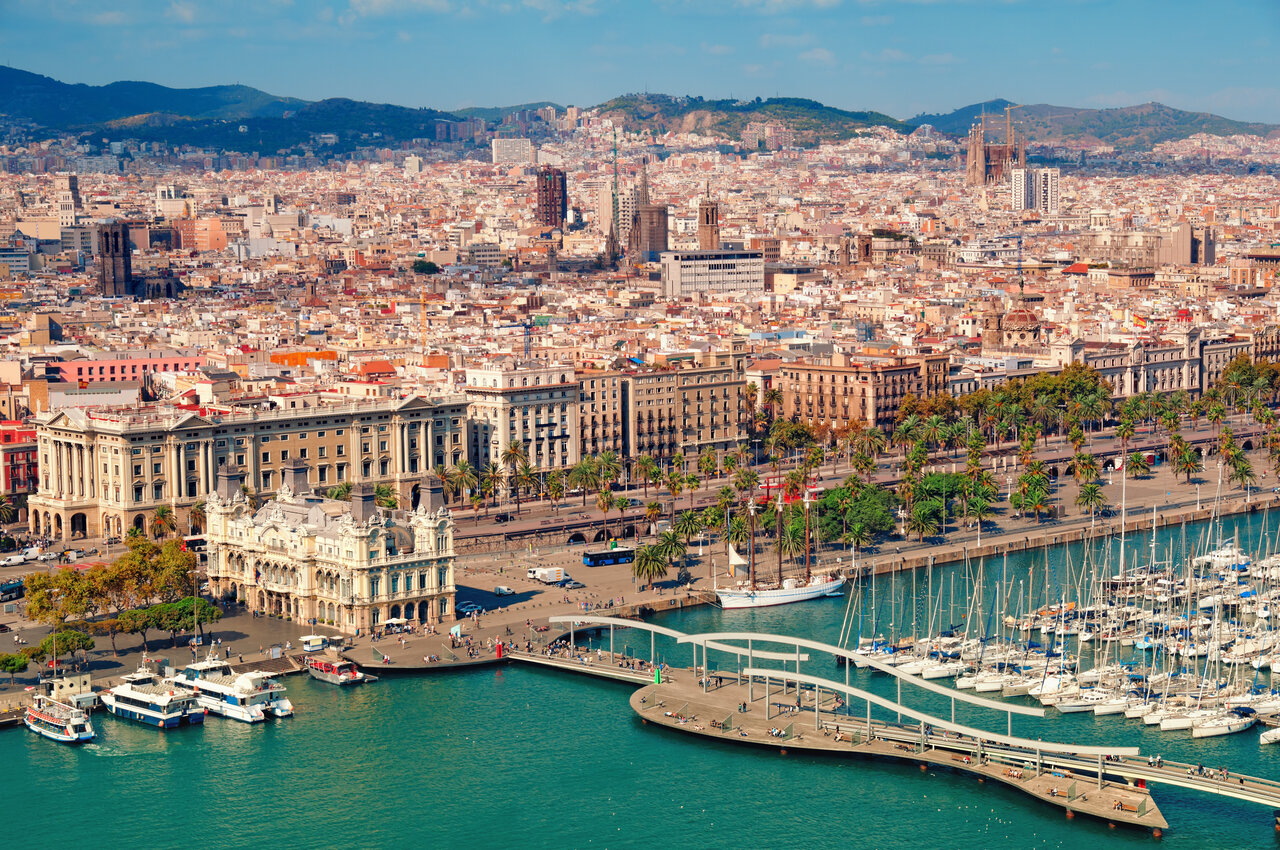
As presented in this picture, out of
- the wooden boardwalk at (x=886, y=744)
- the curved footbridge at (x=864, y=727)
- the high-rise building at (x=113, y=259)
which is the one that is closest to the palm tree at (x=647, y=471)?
the curved footbridge at (x=864, y=727)

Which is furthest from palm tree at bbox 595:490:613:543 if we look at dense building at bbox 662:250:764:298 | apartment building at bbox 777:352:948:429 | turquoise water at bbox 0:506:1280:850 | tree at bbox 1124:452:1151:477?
dense building at bbox 662:250:764:298

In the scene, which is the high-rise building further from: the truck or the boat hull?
the boat hull

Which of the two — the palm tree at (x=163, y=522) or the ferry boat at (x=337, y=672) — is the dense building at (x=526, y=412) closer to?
the palm tree at (x=163, y=522)

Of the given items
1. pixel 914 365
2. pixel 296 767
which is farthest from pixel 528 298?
pixel 296 767

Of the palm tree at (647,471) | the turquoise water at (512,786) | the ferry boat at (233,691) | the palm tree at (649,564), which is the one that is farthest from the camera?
the palm tree at (647,471)

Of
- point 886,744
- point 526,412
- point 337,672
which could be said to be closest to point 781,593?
point 337,672

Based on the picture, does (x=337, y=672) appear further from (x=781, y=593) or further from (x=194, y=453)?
(x=194, y=453)

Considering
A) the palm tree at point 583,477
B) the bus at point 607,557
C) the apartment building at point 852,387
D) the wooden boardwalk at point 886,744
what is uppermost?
the apartment building at point 852,387
